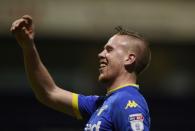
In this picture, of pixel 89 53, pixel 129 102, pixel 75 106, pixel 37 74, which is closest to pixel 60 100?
pixel 75 106

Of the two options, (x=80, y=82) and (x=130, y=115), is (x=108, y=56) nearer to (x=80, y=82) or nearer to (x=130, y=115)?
(x=130, y=115)

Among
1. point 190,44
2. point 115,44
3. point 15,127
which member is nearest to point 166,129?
point 190,44

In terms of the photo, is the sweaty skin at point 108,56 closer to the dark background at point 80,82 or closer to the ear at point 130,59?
the ear at point 130,59

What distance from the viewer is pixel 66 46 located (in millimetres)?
16938

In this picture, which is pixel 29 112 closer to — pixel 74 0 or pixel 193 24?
pixel 74 0

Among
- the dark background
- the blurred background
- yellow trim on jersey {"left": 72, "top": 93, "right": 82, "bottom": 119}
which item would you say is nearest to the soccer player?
yellow trim on jersey {"left": 72, "top": 93, "right": 82, "bottom": 119}

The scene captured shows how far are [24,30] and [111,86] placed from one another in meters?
0.82

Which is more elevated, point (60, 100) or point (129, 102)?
point (129, 102)

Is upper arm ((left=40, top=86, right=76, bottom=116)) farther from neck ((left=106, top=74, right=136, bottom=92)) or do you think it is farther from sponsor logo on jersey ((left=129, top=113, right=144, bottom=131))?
sponsor logo on jersey ((left=129, top=113, right=144, bottom=131))

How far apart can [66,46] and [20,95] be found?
140 centimetres

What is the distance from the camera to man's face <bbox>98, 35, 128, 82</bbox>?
6520 mm

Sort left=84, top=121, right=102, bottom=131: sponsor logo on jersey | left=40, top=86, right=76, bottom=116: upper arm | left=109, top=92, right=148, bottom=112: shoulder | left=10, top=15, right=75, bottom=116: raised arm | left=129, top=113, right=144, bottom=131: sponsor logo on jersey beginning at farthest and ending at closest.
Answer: left=40, top=86, right=76, bottom=116: upper arm
left=10, top=15, right=75, bottom=116: raised arm
left=84, top=121, right=102, bottom=131: sponsor logo on jersey
left=109, top=92, right=148, bottom=112: shoulder
left=129, top=113, right=144, bottom=131: sponsor logo on jersey

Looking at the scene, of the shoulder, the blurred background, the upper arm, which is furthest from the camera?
the blurred background

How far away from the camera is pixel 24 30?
6566mm
